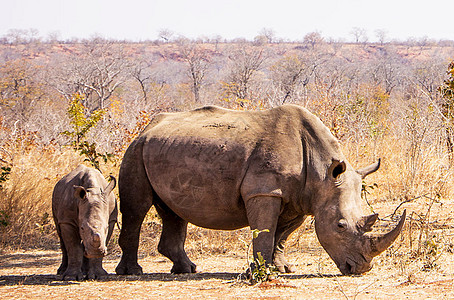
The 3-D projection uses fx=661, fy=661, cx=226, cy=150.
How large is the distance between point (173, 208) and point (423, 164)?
19.6 feet

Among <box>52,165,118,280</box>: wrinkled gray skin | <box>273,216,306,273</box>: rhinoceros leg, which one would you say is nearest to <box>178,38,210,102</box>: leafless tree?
<box>52,165,118,280</box>: wrinkled gray skin

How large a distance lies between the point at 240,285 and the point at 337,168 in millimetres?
1650

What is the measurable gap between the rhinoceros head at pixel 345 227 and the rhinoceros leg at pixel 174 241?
1936 millimetres

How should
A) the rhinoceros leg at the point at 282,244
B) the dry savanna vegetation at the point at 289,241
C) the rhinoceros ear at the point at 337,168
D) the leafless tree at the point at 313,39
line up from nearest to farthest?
the dry savanna vegetation at the point at 289,241 < the rhinoceros ear at the point at 337,168 < the rhinoceros leg at the point at 282,244 < the leafless tree at the point at 313,39

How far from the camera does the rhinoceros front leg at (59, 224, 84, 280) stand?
7488mm

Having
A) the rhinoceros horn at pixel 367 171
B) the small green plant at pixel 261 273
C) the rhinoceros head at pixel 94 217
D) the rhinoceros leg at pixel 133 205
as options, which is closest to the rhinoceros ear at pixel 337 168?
the rhinoceros horn at pixel 367 171

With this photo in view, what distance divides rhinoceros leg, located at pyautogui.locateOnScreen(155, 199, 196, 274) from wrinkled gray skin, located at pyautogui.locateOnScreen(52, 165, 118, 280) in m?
0.79

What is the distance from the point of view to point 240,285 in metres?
6.72

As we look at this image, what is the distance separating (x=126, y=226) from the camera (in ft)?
27.2

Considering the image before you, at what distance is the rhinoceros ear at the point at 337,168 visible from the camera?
709 cm

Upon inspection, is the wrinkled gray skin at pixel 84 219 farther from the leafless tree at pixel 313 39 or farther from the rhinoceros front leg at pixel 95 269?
the leafless tree at pixel 313 39

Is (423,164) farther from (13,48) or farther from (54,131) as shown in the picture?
(13,48)

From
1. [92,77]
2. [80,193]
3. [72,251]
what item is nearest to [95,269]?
[72,251]

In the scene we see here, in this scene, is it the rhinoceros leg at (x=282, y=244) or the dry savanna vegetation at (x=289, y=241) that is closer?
the dry savanna vegetation at (x=289, y=241)
